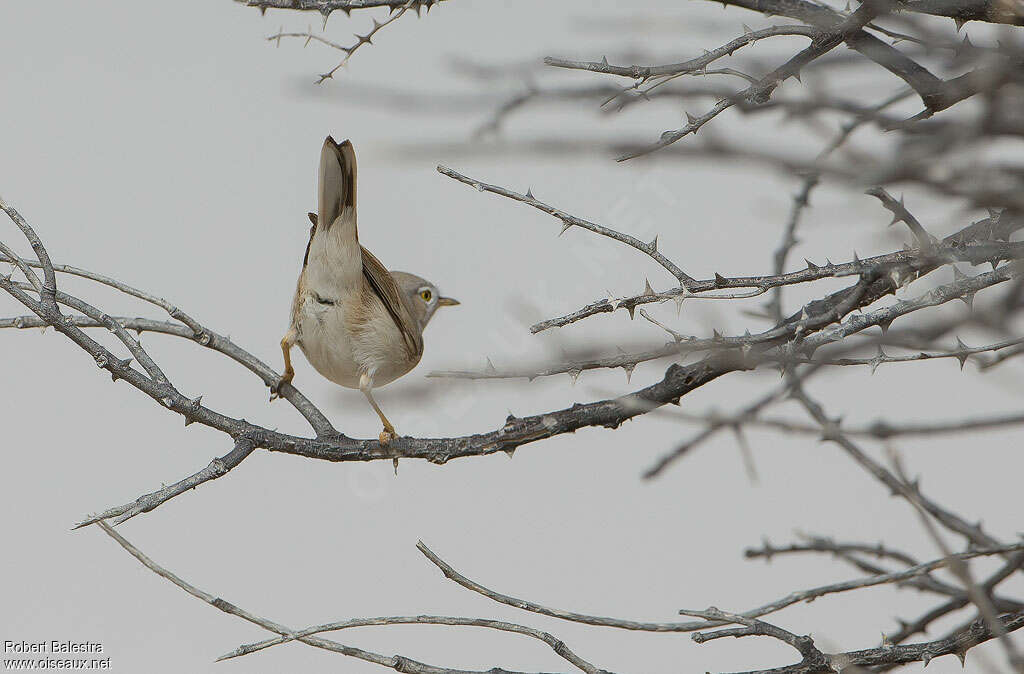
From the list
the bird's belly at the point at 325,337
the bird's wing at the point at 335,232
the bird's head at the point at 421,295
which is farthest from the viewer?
the bird's head at the point at 421,295

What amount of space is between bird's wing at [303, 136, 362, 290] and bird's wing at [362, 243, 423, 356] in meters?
0.11

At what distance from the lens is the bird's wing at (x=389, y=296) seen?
4184 millimetres

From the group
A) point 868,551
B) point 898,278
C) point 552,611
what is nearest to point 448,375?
point 552,611

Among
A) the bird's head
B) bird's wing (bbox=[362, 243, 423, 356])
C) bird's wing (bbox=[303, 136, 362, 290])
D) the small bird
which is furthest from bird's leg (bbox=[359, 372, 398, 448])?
the bird's head

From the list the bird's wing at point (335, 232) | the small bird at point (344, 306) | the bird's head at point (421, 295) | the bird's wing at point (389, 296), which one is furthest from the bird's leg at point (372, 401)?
the bird's head at point (421, 295)

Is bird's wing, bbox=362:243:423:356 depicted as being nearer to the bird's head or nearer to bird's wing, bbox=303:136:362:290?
bird's wing, bbox=303:136:362:290

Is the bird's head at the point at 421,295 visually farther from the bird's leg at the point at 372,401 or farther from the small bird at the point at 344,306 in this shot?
the bird's leg at the point at 372,401

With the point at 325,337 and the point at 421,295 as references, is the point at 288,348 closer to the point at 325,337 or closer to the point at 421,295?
the point at 325,337

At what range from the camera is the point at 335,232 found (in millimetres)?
3943

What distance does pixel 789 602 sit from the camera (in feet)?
6.03

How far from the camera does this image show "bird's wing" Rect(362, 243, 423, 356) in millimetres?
4184

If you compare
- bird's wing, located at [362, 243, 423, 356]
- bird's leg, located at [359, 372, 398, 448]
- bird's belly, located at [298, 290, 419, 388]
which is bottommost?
bird's leg, located at [359, 372, 398, 448]

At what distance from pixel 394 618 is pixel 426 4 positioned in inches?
61.4

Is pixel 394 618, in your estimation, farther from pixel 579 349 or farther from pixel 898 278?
pixel 898 278
